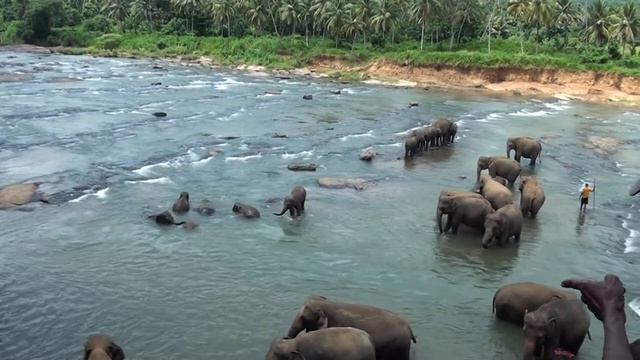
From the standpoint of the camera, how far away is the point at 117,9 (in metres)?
90.5

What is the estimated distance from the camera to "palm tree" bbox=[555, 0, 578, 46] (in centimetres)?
6444

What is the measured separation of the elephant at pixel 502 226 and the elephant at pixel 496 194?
1341 mm

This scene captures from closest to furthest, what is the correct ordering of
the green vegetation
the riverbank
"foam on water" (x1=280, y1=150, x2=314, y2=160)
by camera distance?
"foam on water" (x1=280, y1=150, x2=314, y2=160) → the riverbank → the green vegetation

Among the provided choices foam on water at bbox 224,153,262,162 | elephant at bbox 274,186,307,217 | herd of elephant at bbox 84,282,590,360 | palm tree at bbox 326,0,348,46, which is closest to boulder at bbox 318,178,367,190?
elephant at bbox 274,186,307,217

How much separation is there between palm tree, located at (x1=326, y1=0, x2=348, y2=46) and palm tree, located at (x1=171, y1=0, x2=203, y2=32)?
2100 centimetres

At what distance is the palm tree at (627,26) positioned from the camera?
55.0 metres

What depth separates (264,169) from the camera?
23219 millimetres

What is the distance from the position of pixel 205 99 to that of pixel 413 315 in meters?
31.0

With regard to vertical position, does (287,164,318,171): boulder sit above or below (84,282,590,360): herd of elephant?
below

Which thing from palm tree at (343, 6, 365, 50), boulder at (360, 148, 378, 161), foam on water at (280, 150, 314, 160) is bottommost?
foam on water at (280, 150, 314, 160)

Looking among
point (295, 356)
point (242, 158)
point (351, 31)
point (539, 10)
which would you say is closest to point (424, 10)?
point (351, 31)

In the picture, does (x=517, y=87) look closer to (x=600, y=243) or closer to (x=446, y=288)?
(x=600, y=243)

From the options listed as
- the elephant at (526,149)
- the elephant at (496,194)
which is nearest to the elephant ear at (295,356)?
the elephant at (496,194)

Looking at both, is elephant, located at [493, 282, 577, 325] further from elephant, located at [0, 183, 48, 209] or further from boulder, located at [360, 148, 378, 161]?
boulder, located at [360, 148, 378, 161]
